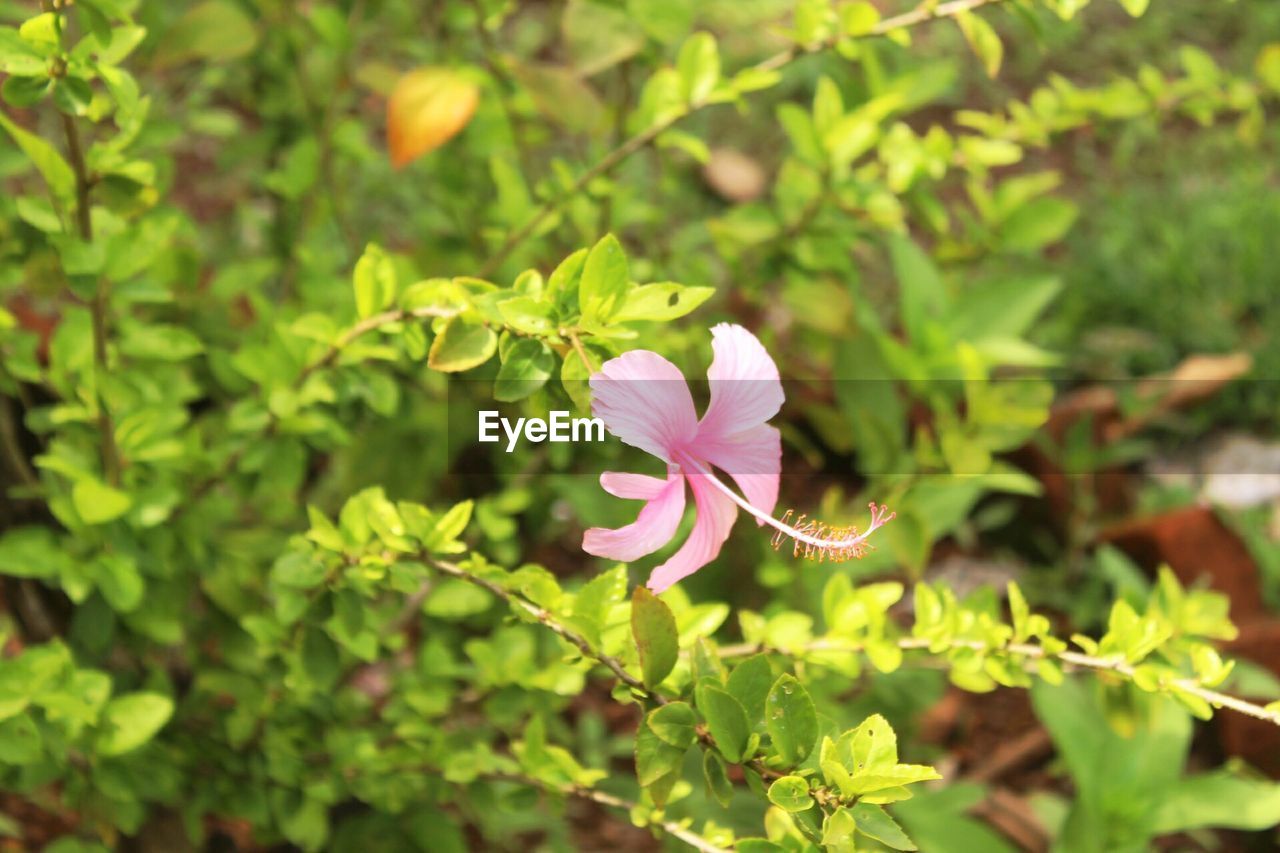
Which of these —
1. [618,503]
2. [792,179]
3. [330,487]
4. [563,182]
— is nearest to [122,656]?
[330,487]

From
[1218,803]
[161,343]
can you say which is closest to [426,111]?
[161,343]

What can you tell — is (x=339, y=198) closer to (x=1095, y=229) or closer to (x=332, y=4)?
(x=332, y=4)

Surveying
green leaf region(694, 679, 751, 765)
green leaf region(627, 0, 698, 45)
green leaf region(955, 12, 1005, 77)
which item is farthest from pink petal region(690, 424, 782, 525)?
green leaf region(627, 0, 698, 45)

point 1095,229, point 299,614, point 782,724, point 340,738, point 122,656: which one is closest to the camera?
point 782,724

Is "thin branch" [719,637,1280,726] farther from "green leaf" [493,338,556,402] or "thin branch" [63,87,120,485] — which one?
"thin branch" [63,87,120,485]

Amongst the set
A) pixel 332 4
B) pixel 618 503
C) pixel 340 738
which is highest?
pixel 332 4

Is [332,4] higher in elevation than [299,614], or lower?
higher

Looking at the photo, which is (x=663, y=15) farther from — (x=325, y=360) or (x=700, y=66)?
(x=325, y=360)
